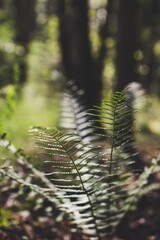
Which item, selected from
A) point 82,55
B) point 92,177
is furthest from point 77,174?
point 82,55

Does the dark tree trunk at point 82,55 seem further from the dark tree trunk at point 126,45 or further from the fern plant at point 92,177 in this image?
the fern plant at point 92,177

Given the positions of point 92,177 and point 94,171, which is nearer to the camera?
point 92,177

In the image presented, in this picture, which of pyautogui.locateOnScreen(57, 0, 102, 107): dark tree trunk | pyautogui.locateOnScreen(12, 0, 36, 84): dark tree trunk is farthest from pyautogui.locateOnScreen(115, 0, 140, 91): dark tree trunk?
pyautogui.locateOnScreen(12, 0, 36, 84): dark tree trunk

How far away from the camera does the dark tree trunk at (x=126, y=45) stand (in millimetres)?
4492

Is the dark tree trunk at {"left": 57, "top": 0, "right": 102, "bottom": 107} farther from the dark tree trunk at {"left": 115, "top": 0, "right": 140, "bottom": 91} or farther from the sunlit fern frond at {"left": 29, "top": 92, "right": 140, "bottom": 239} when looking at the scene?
the sunlit fern frond at {"left": 29, "top": 92, "right": 140, "bottom": 239}

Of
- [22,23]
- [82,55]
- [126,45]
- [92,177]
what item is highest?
[22,23]

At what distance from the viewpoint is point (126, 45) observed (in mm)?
4559

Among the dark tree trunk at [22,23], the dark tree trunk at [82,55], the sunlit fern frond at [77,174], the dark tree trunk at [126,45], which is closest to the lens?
the sunlit fern frond at [77,174]

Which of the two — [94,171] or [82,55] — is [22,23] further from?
[94,171]

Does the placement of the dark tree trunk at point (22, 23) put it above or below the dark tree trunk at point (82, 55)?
above

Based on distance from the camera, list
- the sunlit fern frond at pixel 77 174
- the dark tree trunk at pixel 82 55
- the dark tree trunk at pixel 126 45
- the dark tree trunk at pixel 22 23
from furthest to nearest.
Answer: the dark tree trunk at pixel 22 23 → the dark tree trunk at pixel 82 55 → the dark tree trunk at pixel 126 45 → the sunlit fern frond at pixel 77 174

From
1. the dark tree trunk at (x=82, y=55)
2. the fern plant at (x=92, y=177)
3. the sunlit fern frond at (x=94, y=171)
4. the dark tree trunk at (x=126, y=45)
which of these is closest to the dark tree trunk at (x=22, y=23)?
the dark tree trunk at (x=82, y=55)

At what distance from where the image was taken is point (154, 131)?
7.42m

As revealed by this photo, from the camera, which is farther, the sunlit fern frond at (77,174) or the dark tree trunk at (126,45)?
the dark tree trunk at (126,45)
